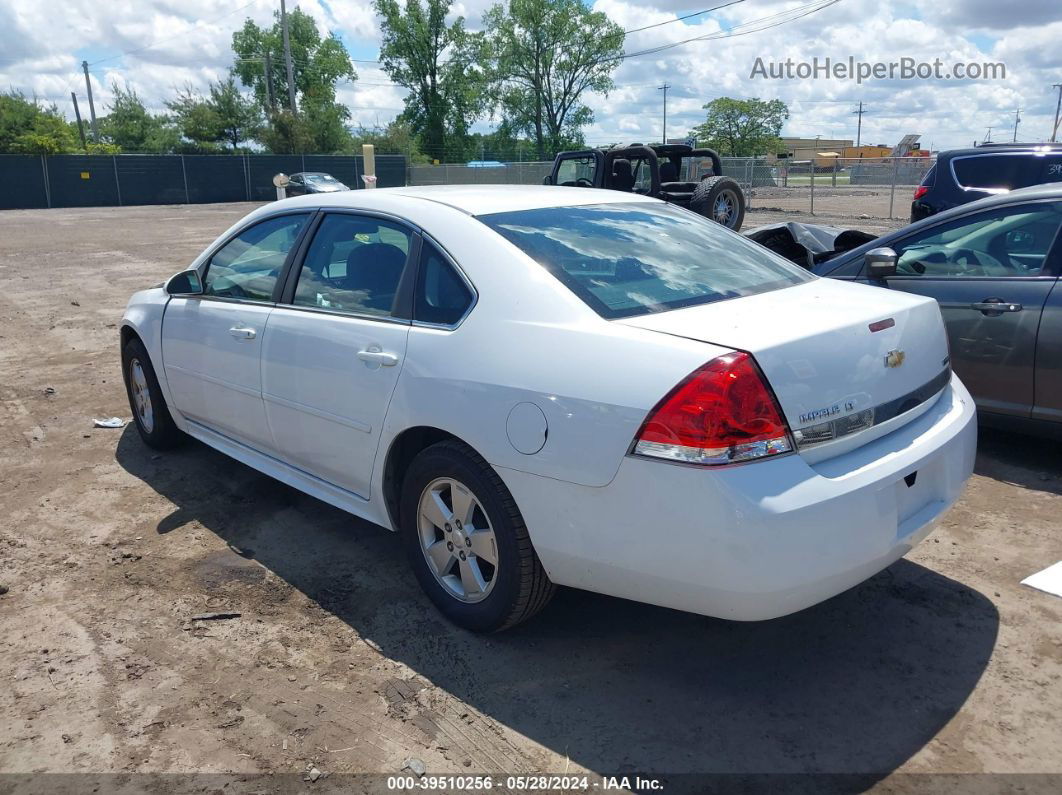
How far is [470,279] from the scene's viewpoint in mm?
3137

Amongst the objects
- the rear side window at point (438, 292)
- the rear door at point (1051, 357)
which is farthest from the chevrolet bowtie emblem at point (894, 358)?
the rear door at point (1051, 357)

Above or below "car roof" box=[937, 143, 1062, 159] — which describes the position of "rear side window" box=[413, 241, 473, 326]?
below

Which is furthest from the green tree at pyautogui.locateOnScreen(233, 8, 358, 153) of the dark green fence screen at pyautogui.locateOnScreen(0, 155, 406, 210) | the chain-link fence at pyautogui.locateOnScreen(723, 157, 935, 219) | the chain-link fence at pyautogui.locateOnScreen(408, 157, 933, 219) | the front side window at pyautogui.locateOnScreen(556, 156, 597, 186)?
the front side window at pyautogui.locateOnScreen(556, 156, 597, 186)

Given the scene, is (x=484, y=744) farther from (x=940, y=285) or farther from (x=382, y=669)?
(x=940, y=285)

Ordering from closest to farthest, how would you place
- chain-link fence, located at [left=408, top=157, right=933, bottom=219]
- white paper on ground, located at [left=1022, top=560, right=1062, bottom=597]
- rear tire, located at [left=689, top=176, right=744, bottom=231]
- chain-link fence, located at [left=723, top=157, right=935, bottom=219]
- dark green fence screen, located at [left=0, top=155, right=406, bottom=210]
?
white paper on ground, located at [left=1022, top=560, right=1062, bottom=597] < rear tire, located at [left=689, top=176, right=744, bottom=231] < chain-link fence, located at [left=723, top=157, right=935, bottom=219] < chain-link fence, located at [left=408, top=157, right=933, bottom=219] < dark green fence screen, located at [left=0, top=155, right=406, bottom=210]

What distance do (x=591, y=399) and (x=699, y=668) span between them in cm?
111

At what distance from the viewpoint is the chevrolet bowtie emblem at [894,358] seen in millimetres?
2885

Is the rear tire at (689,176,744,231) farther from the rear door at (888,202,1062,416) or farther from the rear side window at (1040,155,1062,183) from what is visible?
the rear door at (888,202,1062,416)

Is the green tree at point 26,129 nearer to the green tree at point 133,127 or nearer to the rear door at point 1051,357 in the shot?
the green tree at point 133,127

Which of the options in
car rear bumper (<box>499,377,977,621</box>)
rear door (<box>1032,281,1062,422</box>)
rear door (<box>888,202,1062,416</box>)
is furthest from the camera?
rear door (<box>888,202,1062,416</box>)

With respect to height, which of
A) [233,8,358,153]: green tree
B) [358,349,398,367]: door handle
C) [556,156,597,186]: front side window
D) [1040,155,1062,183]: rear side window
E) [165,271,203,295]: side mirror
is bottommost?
[358,349,398,367]: door handle

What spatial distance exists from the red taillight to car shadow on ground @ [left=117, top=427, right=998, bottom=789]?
31 centimetres

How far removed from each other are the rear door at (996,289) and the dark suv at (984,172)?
17.3 feet

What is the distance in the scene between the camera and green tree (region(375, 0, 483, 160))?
68.0m
